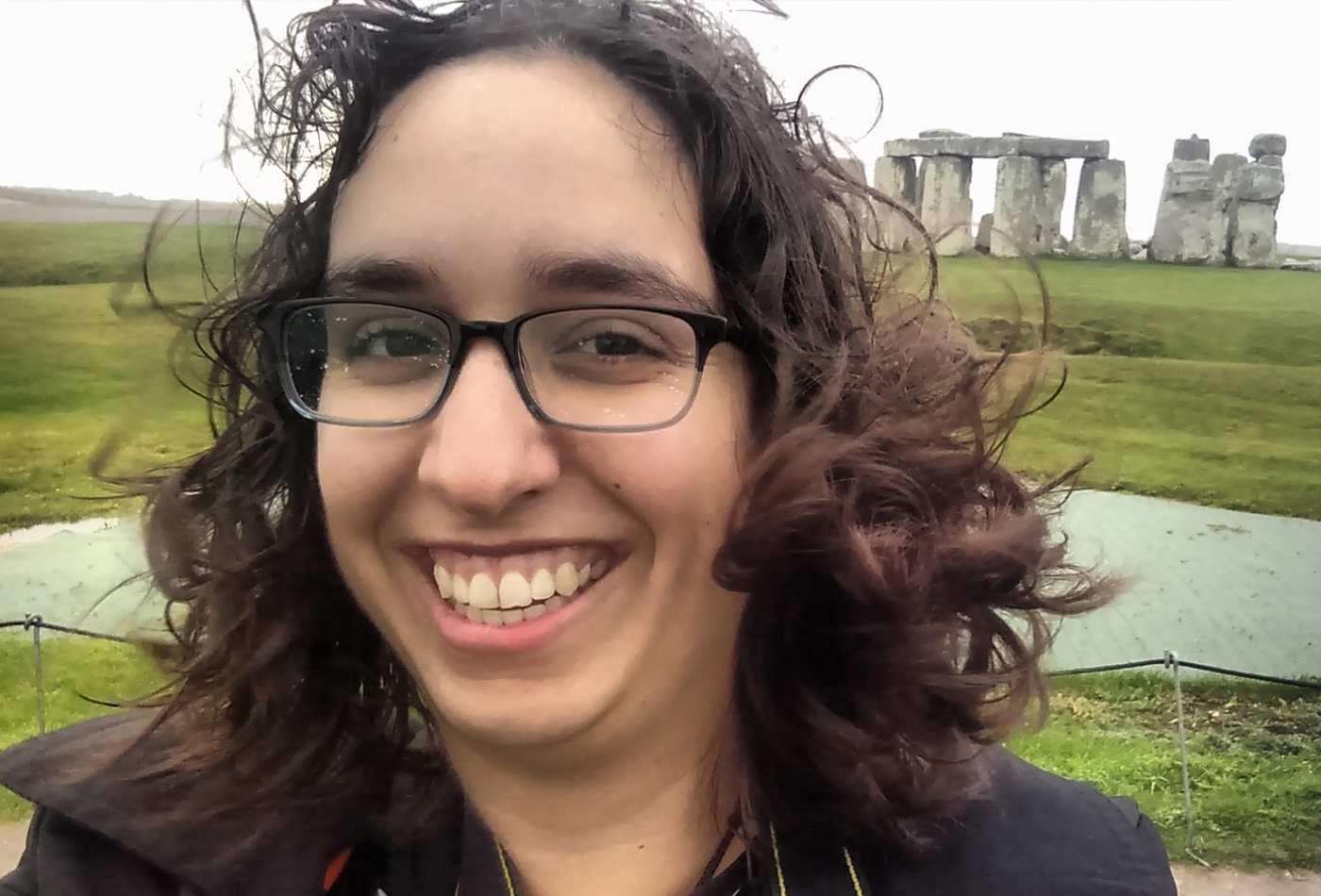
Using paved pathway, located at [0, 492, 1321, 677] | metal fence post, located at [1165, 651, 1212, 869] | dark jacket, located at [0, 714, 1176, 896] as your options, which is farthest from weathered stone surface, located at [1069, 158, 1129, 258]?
dark jacket, located at [0, 714, 1176, 896]

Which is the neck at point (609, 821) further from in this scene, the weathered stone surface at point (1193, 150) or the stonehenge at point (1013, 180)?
the weathered stone surface at point (1193, 150)

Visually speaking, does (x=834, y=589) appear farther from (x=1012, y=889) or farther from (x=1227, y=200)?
(x=1227, y=200)

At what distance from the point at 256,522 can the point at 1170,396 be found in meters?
0.96

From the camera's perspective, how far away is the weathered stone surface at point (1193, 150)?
99cm

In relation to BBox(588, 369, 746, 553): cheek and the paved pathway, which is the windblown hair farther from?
the paved pathway

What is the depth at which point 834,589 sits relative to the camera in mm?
547

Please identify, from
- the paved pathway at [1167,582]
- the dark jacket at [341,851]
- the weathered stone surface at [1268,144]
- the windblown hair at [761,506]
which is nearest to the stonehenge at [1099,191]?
the weathered stone surface at [1268,144]

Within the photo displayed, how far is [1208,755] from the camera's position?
1044mm

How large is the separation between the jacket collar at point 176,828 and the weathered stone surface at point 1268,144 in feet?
3.56

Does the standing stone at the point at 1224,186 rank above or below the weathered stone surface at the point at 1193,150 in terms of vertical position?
below

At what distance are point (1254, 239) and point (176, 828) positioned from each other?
1.19m

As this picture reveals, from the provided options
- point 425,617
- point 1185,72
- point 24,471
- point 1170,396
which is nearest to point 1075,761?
point 1170,396

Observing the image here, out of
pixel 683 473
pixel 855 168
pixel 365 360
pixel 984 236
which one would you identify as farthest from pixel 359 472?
pixel 984 236

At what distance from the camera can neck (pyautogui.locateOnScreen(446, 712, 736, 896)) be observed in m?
0.52
